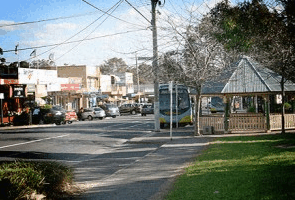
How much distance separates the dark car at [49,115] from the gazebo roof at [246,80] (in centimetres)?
2025

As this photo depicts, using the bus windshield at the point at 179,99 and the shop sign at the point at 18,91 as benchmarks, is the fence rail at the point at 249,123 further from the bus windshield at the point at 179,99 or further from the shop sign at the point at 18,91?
the shop sign at the point at 18,91

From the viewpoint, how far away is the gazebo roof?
23875 mm

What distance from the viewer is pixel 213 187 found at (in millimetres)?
8945

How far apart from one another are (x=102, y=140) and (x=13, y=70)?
90.6ft

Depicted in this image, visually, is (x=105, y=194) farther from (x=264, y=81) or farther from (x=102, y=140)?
(x=264, y=81)

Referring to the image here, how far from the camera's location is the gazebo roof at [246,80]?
2388 centimetres

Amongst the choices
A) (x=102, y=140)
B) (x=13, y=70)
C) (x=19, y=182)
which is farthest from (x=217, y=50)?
(x=13, y=70)

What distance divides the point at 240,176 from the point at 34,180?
4.81 meters

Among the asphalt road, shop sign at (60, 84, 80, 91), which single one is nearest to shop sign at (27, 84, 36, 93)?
shop sign at (60, 84, 80, 91)

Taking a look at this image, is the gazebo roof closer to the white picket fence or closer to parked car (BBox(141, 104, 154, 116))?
the white picket fence

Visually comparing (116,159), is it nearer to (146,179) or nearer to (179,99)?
(146,179)

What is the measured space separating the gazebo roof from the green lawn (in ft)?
29.7

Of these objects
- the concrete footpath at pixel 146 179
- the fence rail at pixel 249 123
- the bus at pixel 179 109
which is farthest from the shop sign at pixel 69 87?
the concrete footpath at pixel 146 179

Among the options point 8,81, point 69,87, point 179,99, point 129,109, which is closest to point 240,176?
point 179,99
